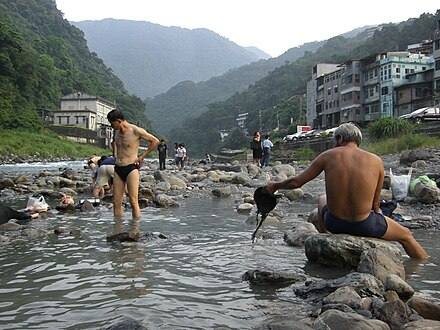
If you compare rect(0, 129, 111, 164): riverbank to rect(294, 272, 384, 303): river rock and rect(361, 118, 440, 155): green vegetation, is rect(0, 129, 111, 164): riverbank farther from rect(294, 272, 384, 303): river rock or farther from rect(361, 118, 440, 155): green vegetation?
rect(294, 272, 384, 303): river rock

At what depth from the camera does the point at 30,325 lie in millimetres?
3039

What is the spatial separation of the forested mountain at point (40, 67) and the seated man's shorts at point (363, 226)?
52302 mm

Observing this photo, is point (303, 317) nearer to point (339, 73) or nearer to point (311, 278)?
point (311, 278)

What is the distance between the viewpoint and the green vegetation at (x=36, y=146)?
4450 cm

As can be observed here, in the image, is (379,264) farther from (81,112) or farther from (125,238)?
(81,112)

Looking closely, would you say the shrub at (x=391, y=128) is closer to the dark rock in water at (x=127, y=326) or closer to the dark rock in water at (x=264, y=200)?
the dark rock in water at (x=264, y=200)

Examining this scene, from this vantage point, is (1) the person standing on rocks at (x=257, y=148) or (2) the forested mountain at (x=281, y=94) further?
(2) the forested mountain at (x=281, y=94)

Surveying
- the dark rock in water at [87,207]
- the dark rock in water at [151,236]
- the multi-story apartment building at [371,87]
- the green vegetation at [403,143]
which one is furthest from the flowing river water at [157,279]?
the multi-story apartment building at [371,87]

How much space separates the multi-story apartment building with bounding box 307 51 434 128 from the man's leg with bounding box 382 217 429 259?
169ft

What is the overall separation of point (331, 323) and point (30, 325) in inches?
81.2

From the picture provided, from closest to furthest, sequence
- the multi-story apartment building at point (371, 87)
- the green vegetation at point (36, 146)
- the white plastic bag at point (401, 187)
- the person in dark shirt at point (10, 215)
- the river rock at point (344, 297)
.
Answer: the river rock at point (344, 297) → the person in dark shirt at point (10, 215) → the white plastic bag at point (401, 187) → the green vegetation at point (36, 146) → the multi-story apartment building at point (371, 87)

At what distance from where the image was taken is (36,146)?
49344 millimetres

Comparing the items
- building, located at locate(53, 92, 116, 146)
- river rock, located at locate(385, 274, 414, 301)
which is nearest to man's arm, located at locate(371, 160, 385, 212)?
river rock, located at locate(385, 274, 414, 301)

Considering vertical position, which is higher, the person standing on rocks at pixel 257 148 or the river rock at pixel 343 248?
the person standing on rocks at pixel 257 148
